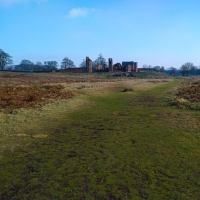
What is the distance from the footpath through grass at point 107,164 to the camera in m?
4.55

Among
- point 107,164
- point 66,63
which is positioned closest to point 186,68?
point 66,63

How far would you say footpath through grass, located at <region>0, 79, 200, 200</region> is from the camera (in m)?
4.55

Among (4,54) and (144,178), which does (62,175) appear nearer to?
(144,178)

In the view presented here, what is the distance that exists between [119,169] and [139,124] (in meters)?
4.87

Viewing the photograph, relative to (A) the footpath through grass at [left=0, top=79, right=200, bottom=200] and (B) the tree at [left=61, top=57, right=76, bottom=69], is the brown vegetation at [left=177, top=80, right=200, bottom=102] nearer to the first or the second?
(A) the footpath through grass at [left=0, top=79, right=200, bottom=200]

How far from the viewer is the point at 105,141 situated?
7805mm

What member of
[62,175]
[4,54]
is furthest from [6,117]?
[4,54]

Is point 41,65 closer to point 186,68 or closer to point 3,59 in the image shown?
point 3,59

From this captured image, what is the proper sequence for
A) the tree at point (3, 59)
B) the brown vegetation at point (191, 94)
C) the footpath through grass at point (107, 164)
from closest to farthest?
1. the footpath through grass at point (107, 164)
2. the brown vegetation at point (191, 94)
3. the tree at point (3, 59)

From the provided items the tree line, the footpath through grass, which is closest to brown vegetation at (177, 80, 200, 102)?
the footpath through grass

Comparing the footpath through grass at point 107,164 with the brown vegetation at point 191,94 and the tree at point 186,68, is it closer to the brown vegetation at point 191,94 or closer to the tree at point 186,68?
the brown vegetation at point 191,94

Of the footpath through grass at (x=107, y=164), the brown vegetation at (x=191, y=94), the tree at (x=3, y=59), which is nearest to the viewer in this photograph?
the footpath through grass at (x=107, y=164)

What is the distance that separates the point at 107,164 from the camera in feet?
19.1

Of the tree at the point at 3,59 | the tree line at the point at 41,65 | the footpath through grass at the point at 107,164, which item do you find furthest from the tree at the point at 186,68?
the footpath through grass at the point at 107,164
